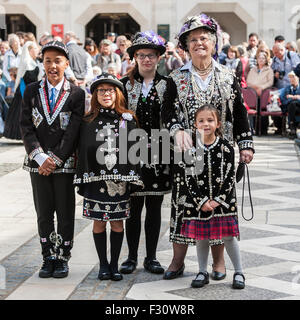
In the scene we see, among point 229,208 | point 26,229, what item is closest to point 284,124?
point 26,229

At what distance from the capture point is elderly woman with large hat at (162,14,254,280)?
17.8 ft

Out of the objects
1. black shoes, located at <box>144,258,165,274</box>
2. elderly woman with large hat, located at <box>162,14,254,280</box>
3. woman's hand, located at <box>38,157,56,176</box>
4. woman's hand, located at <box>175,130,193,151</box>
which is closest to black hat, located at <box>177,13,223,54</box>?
elderly woman with large hat, located at <box>162,14,254,280</box>

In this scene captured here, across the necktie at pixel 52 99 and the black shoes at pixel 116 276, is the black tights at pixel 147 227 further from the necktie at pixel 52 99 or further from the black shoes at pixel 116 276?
the necktie at pixel 52 99

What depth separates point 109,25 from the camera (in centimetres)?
3041

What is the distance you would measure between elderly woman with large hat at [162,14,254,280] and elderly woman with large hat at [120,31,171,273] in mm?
163

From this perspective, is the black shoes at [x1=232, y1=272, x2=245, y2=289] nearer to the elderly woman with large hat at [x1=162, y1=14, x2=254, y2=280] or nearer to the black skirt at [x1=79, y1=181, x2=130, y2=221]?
the elderly woman with large hat at [x1=162, y1=14, x2=254, y2=280]

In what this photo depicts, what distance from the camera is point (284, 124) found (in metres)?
15.0

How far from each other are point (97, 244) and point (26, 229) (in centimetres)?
173

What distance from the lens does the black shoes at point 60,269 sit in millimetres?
5555
